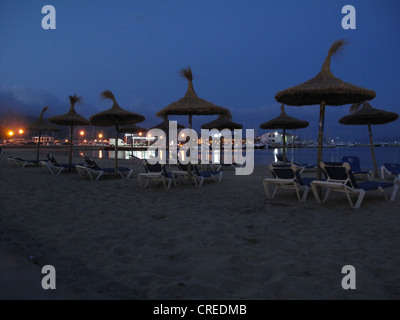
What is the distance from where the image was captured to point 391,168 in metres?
9.26

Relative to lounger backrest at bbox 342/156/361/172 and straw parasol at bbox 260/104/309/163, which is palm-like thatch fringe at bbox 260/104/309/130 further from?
lounger backrest at bbox 342/156/361/172

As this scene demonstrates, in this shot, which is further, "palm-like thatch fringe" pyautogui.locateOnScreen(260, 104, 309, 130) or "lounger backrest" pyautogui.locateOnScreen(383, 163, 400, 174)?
"palm-like thatch fringe" pyautogui.locateOnScreen(260, 104, 309, 130)

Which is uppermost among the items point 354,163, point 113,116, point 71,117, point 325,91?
point 71,117

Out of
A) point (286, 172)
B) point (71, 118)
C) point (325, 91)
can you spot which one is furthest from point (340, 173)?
point (71, 118)

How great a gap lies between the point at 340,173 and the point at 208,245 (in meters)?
3.56

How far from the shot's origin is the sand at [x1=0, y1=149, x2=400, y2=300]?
218 cm

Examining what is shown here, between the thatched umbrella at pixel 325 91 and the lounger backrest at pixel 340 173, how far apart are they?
1.04 feet

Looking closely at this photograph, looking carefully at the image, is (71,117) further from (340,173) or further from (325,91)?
(340,173)

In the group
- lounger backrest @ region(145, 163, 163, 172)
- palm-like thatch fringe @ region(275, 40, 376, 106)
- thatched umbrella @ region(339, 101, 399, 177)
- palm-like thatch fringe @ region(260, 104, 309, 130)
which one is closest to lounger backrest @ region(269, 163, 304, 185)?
palm-like thatch fringe @ region(275, 40, 376, 106)

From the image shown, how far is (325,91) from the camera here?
5.23 metres

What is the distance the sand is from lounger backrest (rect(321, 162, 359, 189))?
1.45 feet

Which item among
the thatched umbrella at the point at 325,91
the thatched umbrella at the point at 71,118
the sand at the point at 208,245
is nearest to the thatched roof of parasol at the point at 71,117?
the thatched umbrella at the point at 71,118

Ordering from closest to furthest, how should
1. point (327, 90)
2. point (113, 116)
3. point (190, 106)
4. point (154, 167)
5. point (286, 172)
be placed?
point (327, 90) → point (286, 172) → point (190, 106) → point (154, 167) → point (113, 116)
